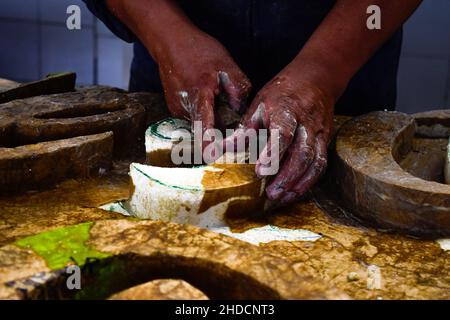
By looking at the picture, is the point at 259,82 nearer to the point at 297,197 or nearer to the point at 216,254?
the point at 297,197

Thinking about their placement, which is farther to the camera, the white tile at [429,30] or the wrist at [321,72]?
the white tile at [429,30]

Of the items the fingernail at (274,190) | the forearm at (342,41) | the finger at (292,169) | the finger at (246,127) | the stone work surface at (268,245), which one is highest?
the forearm at (342,41)

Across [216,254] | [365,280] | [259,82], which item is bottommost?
[365,280]

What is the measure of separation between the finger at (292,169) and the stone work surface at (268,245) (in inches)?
3.1

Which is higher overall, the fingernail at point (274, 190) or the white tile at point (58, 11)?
the white tile at point (58, 11)

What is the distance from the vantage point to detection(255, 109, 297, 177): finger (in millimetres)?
1486

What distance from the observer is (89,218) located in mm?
1472

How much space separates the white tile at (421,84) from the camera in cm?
392

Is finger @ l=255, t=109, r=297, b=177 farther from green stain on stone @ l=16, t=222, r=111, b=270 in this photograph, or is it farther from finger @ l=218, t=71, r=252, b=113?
green stain on stone @ l=16, t=222, r=111, b=270

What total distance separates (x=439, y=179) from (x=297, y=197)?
0.49 metres

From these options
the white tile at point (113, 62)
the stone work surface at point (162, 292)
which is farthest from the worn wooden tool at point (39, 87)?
the white tile at point (113, 62)

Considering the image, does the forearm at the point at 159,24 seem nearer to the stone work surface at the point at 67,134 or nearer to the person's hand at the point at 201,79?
the person's hand at the point at 201,79

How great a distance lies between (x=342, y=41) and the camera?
179 centimetres
